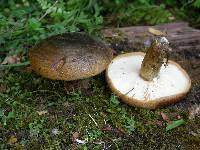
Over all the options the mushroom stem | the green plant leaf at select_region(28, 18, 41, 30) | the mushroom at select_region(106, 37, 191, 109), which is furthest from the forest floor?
the green plant leaf at select_region(28, 18, 41, 30)

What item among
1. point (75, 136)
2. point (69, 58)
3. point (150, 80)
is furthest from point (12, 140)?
point (150, 80)

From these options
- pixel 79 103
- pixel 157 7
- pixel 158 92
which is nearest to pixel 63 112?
pixel 79 103

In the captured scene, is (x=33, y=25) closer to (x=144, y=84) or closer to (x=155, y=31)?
(x=144, y=84)

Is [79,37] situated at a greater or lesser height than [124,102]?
greater

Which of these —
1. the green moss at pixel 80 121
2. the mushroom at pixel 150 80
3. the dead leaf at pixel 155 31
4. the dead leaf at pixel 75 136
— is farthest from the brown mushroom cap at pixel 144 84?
the dead leaf at pixel 155 31

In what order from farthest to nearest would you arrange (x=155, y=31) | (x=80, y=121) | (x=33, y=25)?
(x=155, y=31) < (x=33, y=25) < (x=80, y=121)

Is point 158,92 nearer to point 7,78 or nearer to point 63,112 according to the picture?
point 63,112
